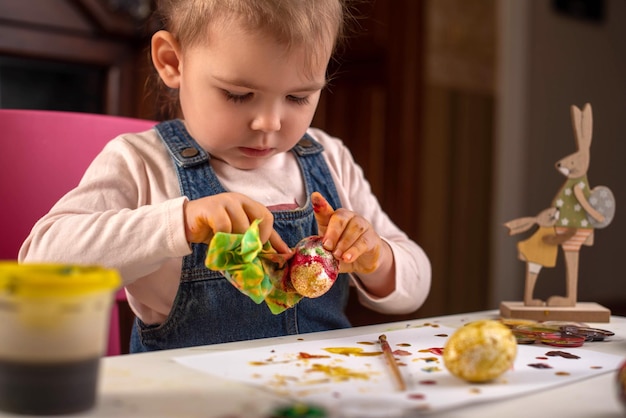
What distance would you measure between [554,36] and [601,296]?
1283mm

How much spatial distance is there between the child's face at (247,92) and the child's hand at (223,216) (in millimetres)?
186

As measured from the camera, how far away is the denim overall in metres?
1.03

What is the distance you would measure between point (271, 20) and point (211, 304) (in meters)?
0.37

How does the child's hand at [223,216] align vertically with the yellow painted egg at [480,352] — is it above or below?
above

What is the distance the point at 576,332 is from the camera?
2.92 ft

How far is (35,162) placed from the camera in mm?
1109

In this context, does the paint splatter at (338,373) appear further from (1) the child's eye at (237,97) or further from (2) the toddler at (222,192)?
(1) the child's eye at (237,97)

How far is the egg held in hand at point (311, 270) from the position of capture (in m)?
0.83

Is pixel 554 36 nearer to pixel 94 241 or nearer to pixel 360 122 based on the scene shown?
pixel 360 122

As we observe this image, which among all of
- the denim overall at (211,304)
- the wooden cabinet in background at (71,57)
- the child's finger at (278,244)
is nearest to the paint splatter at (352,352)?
the child's finger at (278,244)

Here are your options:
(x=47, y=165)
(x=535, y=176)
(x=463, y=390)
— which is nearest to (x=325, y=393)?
(x=463, y=390)

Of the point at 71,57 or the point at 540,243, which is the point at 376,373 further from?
the point at 71,57

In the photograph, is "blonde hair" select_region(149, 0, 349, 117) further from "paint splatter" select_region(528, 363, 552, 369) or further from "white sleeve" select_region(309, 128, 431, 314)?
"paint splatter" select_region(528, 363, 552, 369)

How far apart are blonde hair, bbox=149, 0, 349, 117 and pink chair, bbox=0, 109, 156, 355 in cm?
21
